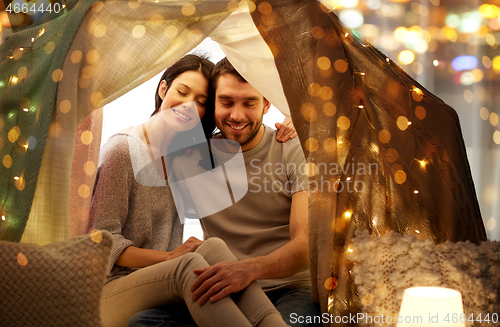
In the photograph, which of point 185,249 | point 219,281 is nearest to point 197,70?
point 185,249

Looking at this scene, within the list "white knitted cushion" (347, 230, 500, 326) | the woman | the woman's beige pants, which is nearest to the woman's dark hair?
the woman

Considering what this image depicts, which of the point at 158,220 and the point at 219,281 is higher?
the point at 158,220

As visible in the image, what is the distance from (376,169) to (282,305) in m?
0.52

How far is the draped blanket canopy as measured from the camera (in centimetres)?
112

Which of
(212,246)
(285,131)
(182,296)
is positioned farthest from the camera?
(285,131)

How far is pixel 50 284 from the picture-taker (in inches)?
38.9

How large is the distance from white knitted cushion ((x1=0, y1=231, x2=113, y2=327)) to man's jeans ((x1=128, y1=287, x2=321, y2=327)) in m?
0.13

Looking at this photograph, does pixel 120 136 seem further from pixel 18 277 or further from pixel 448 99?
pixel 448 99

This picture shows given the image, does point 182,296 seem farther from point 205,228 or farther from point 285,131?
point 285,131

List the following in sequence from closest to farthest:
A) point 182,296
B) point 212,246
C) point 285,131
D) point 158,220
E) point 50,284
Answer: point 50,284 < point 182,296 < point 212,246 < point 158,220 < point 285,131

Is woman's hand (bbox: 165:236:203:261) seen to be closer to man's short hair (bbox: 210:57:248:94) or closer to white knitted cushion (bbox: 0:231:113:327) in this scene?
white knitted cushion (bbox: 0:231:113:327)

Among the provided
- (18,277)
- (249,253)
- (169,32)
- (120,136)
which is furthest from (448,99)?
(18,277)

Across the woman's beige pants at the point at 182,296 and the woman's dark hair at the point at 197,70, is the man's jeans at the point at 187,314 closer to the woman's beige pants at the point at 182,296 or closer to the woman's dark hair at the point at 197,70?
the woman's beige pants at the point at 182,296

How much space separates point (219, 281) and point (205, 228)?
19.4 inches
